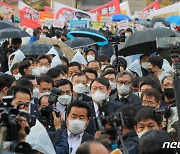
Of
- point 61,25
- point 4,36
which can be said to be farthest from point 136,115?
point 61,25

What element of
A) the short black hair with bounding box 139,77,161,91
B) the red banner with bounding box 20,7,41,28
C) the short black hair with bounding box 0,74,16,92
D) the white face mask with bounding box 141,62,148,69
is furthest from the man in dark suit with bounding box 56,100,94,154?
the red banner with bounding box 20,7,41,28

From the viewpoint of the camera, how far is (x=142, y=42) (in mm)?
12062

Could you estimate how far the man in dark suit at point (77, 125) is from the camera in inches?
284

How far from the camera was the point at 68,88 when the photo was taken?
919cm

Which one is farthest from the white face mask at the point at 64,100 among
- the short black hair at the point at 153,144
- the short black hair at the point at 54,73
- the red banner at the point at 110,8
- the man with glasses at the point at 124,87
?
the red banner at the point at 110,8

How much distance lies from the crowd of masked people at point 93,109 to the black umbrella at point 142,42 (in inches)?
10.5

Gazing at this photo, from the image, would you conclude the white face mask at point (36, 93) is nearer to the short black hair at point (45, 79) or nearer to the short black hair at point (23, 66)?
the short black hair at point (45, 79)

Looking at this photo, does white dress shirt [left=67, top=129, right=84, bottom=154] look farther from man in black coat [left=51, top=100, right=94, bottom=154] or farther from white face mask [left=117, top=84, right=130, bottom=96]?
white face mask [left=117, top=84, right=130, bottom=96]

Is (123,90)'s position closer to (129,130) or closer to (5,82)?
(5,82)

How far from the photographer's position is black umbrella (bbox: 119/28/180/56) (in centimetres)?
1204

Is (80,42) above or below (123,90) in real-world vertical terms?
above

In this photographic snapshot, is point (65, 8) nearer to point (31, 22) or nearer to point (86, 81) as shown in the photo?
point (31, 22)

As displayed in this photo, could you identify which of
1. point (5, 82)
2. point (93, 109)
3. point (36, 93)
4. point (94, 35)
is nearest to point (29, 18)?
point (94, 35)

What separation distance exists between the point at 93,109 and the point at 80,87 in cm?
107
